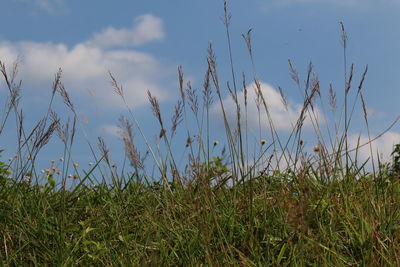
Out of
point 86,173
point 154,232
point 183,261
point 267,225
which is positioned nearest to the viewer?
point 183,261

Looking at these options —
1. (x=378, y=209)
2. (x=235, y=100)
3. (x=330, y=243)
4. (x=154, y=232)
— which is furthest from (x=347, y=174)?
(x=154, y=232)

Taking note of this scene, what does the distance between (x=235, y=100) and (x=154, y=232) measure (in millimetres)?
1012

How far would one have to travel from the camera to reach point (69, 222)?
384 cm

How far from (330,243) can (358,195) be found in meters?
0.80

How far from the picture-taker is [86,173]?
164 inches

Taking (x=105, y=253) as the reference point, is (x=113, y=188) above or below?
above

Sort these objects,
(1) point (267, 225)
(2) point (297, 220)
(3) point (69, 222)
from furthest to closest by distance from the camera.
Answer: (3) point (69, 222) → (1) point (267, 225) → (2) point (297, 220)

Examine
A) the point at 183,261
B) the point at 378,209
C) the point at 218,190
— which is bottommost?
the point at 183,261

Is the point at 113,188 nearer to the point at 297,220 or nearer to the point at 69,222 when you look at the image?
the point at 69,222

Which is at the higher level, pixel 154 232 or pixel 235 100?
pixel 235 100

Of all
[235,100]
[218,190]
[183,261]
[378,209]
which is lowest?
[183,261]

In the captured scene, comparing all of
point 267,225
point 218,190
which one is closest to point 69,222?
point 218,190

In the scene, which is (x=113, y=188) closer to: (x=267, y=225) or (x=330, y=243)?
(x=267, y=225)

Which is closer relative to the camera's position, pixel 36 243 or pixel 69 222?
pixel 36 243
